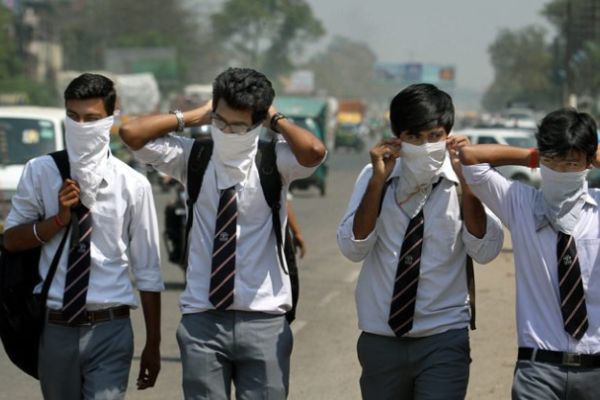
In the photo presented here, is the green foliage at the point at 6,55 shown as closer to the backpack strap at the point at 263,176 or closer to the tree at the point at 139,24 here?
the tree at the point at 139,24

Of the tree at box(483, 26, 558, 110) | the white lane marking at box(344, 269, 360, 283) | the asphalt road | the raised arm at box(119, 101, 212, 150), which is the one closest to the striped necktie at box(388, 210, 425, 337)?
the raised arm at box(119, 101, 212, 150)

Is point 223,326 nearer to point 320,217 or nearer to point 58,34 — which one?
point 320,217

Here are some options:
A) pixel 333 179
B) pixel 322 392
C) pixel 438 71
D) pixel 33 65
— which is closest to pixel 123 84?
pixel 333 179

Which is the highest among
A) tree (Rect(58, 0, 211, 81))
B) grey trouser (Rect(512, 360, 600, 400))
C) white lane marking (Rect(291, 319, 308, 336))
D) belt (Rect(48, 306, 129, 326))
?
tree (Rect(58, 0, 211, 81))

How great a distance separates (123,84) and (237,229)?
5387 cm

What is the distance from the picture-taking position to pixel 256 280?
5.08 metres

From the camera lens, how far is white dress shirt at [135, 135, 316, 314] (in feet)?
16.6

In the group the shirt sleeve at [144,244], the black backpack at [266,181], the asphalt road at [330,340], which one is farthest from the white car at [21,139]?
the black backpack at [266,181]

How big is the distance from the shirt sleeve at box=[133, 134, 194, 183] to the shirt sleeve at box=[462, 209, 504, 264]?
1.09 metres

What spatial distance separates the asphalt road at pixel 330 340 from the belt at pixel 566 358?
11.4ft

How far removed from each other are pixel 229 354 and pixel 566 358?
1.21 meters

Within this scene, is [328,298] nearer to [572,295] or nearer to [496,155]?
[496,155]

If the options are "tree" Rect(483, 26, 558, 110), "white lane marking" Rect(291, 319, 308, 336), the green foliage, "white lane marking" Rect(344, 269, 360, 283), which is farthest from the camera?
"tree" Rect(483, 26, 558, 110)

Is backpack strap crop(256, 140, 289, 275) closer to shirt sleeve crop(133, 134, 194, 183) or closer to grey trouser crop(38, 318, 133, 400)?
shirt sleeve crop(133, 134, 194, 183)
